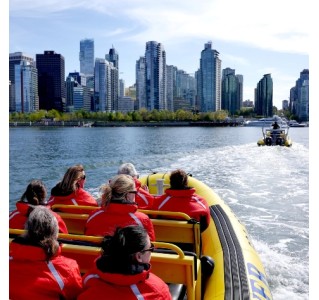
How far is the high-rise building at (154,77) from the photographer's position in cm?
15238

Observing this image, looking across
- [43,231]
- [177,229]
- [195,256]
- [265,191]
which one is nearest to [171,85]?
[265,191]

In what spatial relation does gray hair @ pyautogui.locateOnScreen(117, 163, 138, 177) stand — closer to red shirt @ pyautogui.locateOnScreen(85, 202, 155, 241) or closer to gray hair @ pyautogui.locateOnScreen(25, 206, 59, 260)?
red shirt @ pyautogui.locateOnScreen(85, 202, 155, 241)

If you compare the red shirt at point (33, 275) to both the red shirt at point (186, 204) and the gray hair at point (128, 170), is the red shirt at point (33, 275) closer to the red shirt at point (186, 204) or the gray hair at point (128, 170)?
the red shirt at point (186, 204)

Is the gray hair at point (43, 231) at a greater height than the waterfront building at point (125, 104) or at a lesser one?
lesser

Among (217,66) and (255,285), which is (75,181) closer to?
(255,285)

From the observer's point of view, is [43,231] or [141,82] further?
[141,82]

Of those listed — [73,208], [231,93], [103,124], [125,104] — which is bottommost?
[73,208]

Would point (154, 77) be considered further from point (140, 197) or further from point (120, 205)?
point (120, 205)

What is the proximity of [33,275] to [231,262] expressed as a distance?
2.43 metres

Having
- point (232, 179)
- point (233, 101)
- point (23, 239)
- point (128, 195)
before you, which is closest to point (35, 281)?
point (23, 239)

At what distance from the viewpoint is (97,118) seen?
112 m

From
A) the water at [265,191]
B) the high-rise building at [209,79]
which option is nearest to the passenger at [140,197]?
the water at [265,191]

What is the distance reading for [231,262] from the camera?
4082mm

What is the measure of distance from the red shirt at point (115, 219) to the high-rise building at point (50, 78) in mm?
140909
